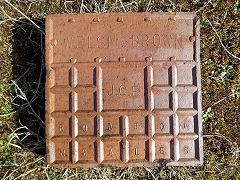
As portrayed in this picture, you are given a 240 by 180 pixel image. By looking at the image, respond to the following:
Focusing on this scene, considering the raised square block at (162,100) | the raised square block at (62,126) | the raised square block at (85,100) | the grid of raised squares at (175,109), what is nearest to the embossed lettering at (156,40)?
the grid of raised squares at (175,109)

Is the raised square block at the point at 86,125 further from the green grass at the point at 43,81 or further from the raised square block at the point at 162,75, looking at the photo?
the raised square block at the point at 162,75

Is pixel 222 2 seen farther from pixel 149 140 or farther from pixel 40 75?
pixel 40 75

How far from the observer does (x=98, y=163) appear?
2381mm

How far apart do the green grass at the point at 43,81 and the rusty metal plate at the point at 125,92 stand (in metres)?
0.46

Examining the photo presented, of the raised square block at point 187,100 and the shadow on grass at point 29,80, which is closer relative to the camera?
the raised square block at point 187,100

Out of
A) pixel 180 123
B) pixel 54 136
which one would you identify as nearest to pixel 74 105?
pixel 54 136

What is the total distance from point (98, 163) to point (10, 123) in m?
1.27

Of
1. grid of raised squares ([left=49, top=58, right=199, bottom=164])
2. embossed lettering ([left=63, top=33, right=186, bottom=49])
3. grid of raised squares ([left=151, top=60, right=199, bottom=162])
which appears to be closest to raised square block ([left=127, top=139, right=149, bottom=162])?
grid of raised squares ([left=49, top=58, right=199, bottom=164])

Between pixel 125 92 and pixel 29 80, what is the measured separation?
1267 millimetres

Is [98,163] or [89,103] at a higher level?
[89,103]

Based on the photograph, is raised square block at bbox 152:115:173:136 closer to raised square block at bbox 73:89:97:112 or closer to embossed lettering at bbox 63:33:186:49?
raised square block at bbox 73:89:97:112

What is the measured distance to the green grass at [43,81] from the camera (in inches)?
109

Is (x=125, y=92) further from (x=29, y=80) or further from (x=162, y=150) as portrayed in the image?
(x=29, y=80)

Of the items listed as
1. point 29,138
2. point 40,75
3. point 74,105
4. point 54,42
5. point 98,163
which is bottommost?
point 98,163
